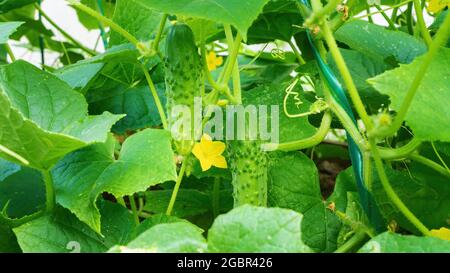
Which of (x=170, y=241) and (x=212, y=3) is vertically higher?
(x=212, y=3)

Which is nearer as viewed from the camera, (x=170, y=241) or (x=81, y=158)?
(x=170, y=241)

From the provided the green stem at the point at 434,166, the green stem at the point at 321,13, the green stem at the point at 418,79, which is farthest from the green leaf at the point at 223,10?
the green stem at the point at 434,166

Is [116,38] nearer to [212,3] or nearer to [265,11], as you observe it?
[265,11]

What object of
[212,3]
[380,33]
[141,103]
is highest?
[212,3]

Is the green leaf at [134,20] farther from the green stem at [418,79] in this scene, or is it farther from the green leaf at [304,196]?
the green stem at [418,79]

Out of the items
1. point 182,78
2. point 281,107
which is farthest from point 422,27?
point 182,78

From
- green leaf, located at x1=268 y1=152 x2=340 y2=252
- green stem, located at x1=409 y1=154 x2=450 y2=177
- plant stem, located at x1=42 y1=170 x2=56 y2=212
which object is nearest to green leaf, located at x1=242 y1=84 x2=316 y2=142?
green leaf, located at x1=268 y1=152 x2=340 y2=252

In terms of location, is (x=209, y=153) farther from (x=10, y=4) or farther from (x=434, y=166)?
(x=10, y=4)
